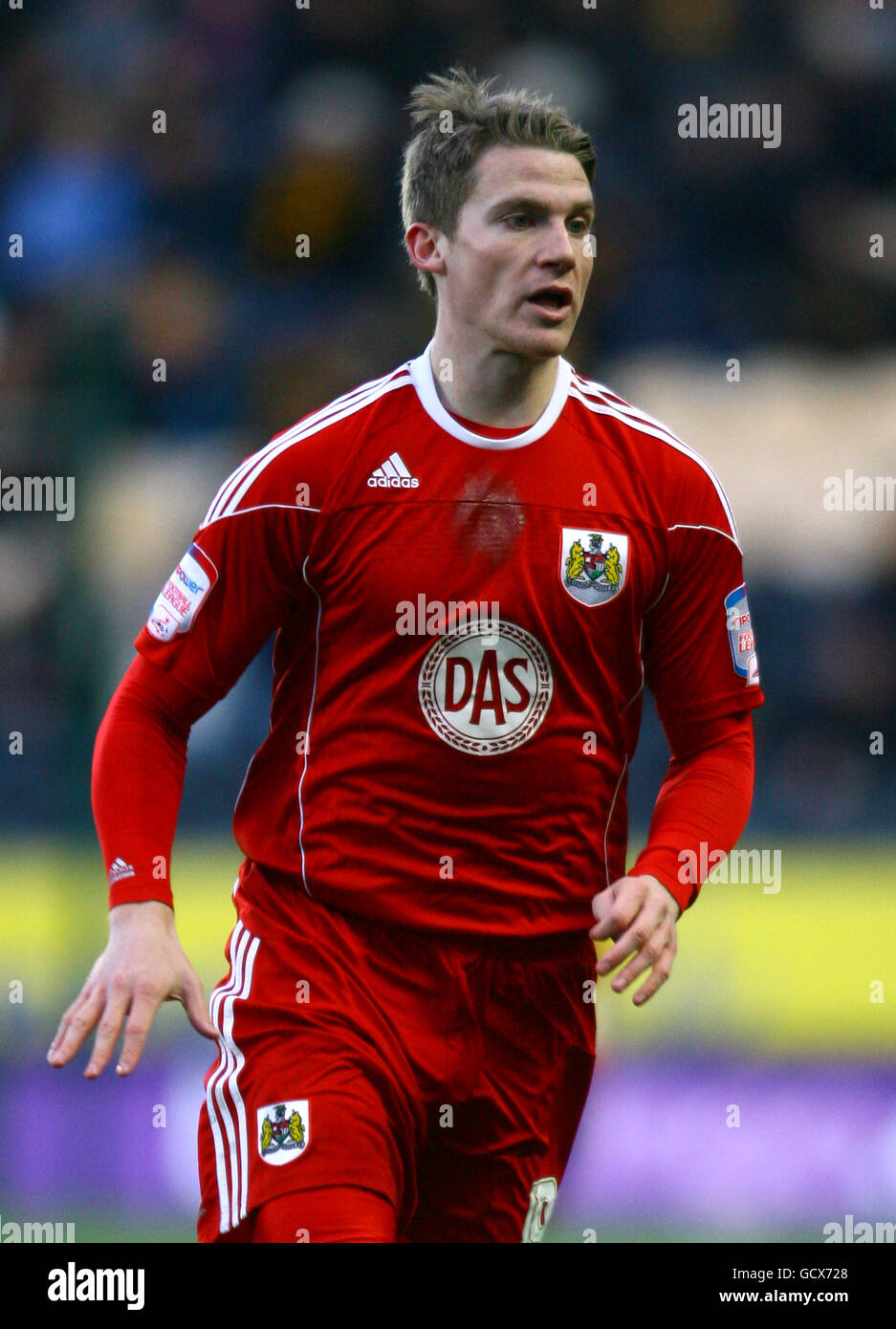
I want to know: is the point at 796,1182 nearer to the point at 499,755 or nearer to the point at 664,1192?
the point at 664,1192

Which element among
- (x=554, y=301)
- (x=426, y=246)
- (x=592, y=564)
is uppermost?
(x=426, y=246)

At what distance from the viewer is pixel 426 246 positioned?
3611 millimetres

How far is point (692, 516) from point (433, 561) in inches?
19.6

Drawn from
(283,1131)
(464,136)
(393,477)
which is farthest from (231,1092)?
(464,136)

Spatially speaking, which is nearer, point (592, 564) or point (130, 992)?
point (130, 992)

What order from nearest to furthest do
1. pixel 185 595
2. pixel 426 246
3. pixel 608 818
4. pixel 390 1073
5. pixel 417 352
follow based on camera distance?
pixel 390 1073, pixel 185 595, pixel 608 818, pixel 426 246, pixel 417 352

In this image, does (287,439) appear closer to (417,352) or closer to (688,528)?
(688,528)

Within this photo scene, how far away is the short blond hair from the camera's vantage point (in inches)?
136

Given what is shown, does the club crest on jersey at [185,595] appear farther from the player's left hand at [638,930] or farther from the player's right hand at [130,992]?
the player's left hand at [638,930]

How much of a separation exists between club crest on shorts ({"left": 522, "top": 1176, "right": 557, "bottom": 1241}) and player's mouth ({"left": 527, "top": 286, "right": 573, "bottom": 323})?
5.19 ft

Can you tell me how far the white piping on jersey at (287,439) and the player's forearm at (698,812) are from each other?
881 millimetres

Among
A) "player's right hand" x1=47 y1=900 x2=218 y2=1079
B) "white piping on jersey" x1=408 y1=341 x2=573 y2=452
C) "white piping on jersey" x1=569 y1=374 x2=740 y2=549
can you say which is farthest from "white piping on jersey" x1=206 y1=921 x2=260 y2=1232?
"white piping on jersey" x1=569 y1=374 x2=740 y2=549

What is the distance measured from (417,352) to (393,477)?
4220mm

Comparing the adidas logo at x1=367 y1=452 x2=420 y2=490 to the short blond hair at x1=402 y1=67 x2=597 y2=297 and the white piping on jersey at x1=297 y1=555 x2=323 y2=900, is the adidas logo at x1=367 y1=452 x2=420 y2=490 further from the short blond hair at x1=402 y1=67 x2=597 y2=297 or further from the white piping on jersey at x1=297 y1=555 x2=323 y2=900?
the short blond hair at x1=402 y1=67 x2=597 y2=297
